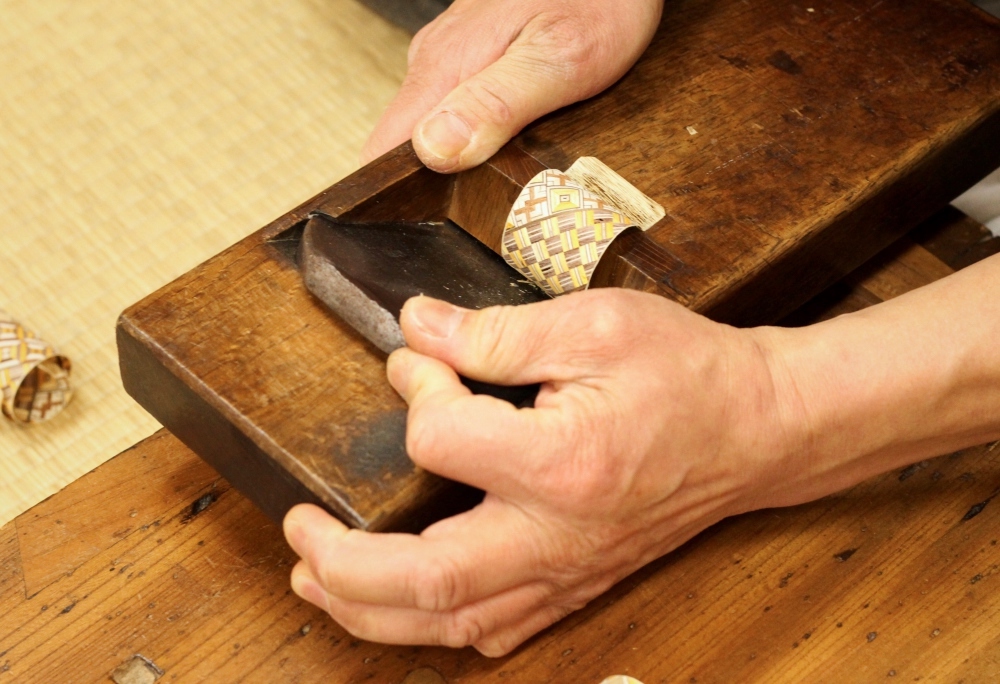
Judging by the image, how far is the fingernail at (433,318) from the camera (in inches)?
37.9

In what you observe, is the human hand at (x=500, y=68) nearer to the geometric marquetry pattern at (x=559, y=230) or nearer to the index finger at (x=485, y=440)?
the geometric marquetry pattern at (x=559, y=230)

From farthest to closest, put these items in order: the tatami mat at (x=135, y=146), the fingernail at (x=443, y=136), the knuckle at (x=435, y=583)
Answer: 1. the tatami mat at (x=135, y=146)
2. the fingernail at (x=443, y=136)
3. the knuckle at (x=435, y=583)

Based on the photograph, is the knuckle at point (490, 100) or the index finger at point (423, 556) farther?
the knuckle at point (490, 100)

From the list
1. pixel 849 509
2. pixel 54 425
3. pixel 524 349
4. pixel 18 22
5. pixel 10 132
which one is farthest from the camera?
pixel 18 22

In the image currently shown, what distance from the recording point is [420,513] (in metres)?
0.97

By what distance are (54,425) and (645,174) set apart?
3.07ft

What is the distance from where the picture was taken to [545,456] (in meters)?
0.90

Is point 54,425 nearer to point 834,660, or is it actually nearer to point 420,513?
point 420,513

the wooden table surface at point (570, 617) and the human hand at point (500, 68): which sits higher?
the human hand at point (500, 68)

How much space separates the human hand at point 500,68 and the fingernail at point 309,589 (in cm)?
47

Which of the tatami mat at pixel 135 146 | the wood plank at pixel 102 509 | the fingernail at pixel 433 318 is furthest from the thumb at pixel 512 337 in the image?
the tatami mat at pixel 135 146

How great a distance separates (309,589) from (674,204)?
0.57m

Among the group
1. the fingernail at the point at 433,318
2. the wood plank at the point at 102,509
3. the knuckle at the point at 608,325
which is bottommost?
the wood plank at the point at 102,509

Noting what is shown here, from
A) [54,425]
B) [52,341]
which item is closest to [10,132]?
[52,341]
